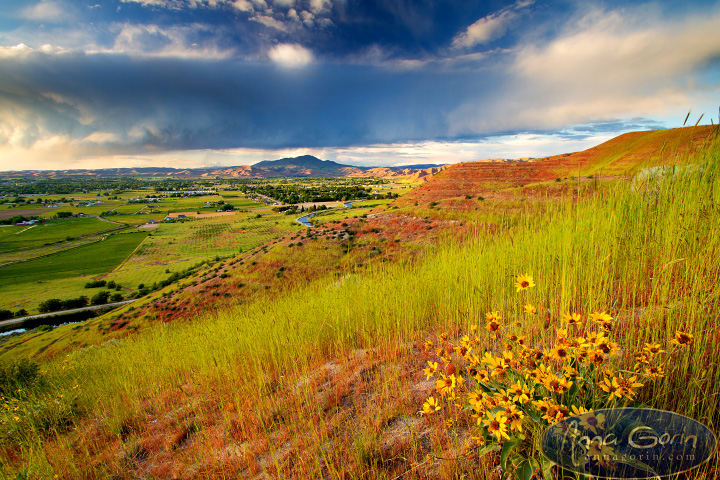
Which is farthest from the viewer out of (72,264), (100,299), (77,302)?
(72,264)

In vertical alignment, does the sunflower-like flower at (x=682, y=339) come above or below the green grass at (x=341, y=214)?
above

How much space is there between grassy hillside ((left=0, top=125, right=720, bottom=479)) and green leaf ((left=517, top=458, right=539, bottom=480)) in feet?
0.34

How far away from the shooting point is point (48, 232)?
129 meters

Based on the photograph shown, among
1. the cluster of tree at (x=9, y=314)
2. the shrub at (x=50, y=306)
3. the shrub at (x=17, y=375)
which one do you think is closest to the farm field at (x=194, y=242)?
the shrub at (x=50, y=306)

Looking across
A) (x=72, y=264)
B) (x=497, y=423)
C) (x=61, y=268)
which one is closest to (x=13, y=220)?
(x=72, y=264)

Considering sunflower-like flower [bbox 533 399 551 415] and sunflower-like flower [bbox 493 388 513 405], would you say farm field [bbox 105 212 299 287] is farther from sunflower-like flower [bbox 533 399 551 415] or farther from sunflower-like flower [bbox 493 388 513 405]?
sunflower-like flower [bbox 533 399 551 415]

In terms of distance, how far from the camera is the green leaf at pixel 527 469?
1444 mm

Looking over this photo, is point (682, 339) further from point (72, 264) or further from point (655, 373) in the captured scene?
point (72, 264)

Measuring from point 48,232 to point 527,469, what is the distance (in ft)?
612

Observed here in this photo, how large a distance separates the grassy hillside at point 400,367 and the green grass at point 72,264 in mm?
114720

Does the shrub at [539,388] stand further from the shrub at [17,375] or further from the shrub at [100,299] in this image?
the shrub at [100,299]

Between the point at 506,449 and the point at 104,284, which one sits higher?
the point at 506,449

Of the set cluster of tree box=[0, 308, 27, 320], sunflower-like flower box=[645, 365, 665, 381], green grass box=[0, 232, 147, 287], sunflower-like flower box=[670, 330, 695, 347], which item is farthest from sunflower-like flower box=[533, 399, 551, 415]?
green grass box=[0, 232, 147, 287]

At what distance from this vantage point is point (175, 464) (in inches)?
111
